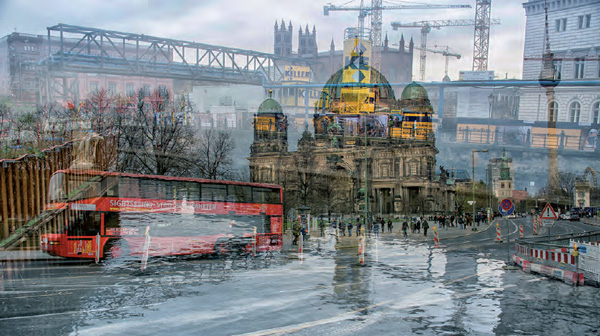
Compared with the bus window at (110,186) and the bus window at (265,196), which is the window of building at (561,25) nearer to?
the bus window at (265,196)

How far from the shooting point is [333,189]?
7681 cm

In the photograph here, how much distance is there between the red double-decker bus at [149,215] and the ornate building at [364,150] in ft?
165

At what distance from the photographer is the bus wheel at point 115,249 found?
21116mm

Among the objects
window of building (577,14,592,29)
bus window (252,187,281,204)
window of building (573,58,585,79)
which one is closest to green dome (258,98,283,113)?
window of building (573,58,585,79)

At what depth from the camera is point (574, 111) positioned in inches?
2525

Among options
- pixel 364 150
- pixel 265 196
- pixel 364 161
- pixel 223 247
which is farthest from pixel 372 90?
pixel 223 247

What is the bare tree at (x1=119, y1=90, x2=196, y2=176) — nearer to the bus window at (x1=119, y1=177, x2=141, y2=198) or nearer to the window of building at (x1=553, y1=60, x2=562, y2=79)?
the bus window at (x1=119, y1=177, x2=141, y2=198)

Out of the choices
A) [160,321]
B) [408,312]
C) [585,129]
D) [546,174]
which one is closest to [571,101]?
[585,129]

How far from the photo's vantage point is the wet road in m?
11.1

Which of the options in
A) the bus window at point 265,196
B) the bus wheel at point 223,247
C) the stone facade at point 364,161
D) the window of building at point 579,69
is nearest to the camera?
the bus wheel at point 223,247

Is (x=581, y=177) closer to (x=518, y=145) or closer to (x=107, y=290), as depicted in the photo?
(x=518, y=145)

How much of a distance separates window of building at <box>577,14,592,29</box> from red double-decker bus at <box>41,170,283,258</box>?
54.6m

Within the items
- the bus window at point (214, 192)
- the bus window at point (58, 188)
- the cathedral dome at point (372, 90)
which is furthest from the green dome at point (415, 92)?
the bus window at point (58, 188)

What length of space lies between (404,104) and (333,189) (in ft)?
78.6
